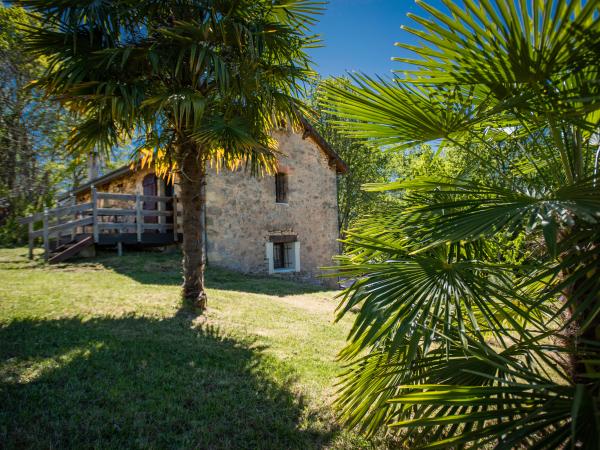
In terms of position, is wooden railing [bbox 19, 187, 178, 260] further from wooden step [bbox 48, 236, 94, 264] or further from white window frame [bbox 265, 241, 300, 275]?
A: white window frame [bbox 265, 241, 300, 275]

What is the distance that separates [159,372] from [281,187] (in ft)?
35.2

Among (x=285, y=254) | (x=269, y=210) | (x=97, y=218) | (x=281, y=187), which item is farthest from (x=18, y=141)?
(x=285, y=254)

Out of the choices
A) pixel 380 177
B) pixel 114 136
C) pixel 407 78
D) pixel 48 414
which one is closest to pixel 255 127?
pixel 114 136

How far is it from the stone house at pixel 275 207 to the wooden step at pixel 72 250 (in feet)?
7.25

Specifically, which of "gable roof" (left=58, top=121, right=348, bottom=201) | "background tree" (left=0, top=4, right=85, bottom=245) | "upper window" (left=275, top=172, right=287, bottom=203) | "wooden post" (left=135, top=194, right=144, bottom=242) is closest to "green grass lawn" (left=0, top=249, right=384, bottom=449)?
"background tree" (left=0, top=4, right=85, bottom=245)

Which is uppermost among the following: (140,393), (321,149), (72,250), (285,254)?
(321,149)

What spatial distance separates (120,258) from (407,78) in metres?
10.8

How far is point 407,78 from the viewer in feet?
6.95

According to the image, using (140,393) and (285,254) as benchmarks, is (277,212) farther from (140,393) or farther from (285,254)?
(140,393)

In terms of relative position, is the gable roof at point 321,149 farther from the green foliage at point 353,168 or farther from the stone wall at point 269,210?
the green foliage at point 353,168

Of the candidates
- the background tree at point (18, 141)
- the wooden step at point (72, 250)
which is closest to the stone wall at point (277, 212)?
the wooden step at point (72, 250)

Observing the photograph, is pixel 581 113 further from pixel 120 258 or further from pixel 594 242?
pixel 120 258

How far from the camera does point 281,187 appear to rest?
13828 millimetres

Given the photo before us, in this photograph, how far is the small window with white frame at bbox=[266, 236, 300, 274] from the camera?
1338 centimetres
